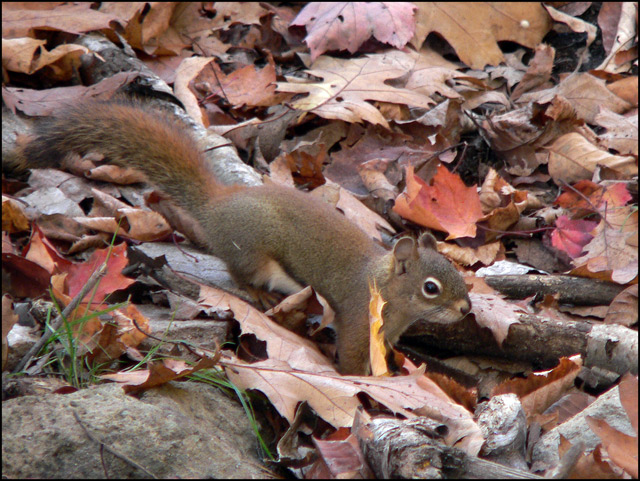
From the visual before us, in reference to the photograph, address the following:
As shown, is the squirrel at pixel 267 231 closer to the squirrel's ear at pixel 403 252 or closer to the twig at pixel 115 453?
the squirrel's ear at pixel 403 252

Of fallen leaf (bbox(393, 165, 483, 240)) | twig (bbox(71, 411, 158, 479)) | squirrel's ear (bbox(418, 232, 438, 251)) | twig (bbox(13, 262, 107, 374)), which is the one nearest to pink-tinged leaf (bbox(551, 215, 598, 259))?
fallen leaf (bbox(393, 165, 483, 240))

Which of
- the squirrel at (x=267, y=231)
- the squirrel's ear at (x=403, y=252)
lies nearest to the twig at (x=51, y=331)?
the squirrel at (x=267, y=231)

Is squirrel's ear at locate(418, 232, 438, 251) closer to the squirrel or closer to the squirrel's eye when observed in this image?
the squirrel

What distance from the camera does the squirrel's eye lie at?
341 centimetres

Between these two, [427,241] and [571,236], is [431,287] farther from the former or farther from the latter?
A: [571,236]

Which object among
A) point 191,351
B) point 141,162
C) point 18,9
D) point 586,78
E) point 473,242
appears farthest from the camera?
point 586,78

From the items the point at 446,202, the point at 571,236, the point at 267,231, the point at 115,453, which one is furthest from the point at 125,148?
the point at 571,236

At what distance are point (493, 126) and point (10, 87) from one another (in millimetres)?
3163

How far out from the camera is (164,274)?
11.3 ft

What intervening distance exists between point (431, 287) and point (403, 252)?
0.23 m

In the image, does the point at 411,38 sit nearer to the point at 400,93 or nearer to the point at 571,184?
the point at 400,93

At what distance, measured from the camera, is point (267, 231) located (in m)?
3.67

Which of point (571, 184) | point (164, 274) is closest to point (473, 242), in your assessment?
point (571, 184)

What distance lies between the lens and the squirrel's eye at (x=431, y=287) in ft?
11.2
